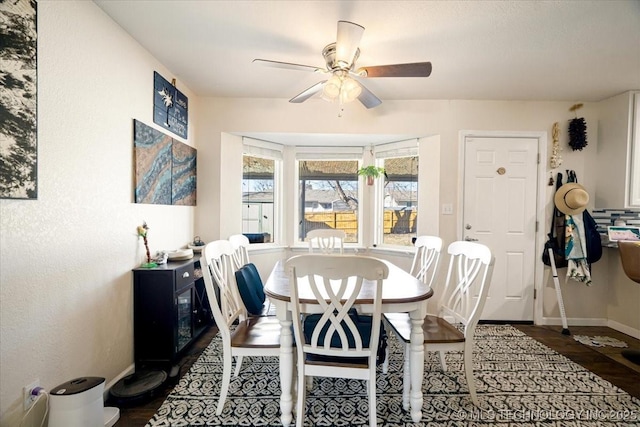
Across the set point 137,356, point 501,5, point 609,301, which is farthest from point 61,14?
point 609,301

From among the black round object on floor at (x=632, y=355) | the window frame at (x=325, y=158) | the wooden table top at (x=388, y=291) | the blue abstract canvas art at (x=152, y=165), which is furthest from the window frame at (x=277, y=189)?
the black round object on floor at (x=632, y=355)

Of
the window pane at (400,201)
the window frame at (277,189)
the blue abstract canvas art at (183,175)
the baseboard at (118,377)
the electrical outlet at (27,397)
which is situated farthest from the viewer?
the window frame at (277,189)

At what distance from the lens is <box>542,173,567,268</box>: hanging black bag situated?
9.78 ft

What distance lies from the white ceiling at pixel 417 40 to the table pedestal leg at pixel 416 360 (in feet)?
5.97

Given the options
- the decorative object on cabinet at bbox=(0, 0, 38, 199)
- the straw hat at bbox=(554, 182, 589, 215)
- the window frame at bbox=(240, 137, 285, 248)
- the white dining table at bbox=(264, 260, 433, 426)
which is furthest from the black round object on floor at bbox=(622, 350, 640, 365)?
the decorative object on cabinet at bbox=(0, 0, 38, 199)

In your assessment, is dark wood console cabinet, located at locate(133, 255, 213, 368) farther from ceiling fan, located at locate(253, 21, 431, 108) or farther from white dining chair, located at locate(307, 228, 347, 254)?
ceiling fan, located at locate(253, 21, 431, 108)

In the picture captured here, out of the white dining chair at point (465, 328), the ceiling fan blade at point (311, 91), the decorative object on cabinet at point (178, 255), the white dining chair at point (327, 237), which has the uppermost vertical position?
the ceiling fan blade at point (311, 91)

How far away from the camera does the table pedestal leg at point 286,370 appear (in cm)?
149

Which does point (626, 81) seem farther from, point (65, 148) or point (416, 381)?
point (65, 148)

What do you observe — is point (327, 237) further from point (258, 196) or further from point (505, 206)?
point (505, 206)

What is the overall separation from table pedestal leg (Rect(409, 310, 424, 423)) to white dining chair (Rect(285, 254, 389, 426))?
0.26 metres

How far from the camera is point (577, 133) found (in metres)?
2.99

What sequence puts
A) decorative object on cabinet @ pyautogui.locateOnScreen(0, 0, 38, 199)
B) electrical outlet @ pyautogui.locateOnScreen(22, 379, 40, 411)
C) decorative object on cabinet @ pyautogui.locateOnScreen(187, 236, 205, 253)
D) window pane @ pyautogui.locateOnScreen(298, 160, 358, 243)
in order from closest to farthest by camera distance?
decorative object on cabinet @ pyautogui.locateOnScreen(0, 0, 38, 199), electrical outlet @ pyautogui.locateOnScreen(22, 379, 40, 411), decorative object on cabinet @ pyautogui.locateOnScreen(187, 236, 205, 253), window pane @ pyautogui.locateOnScreen(298, 160, 358, 243)

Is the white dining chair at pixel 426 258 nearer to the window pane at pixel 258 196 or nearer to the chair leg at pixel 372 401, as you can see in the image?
the chair leg at pixel 372 401
